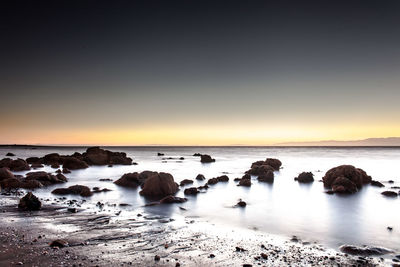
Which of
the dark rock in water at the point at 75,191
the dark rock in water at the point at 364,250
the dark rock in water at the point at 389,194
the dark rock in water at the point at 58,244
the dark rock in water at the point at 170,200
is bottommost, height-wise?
the dark rock in water at the point at 389,194

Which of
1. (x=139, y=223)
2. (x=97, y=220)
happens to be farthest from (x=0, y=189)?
(x=139, y=223)

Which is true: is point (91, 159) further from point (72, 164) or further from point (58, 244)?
point (58, 244)

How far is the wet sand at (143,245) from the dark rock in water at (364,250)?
45 centimetres

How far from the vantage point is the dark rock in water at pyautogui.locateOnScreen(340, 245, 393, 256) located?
30.5 ft

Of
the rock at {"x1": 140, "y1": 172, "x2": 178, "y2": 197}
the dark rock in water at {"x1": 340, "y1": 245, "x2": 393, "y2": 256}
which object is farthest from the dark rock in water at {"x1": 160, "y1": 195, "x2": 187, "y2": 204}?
the dark rock in water at {"x1": 340, "y1": 245, "x2": 393, "y2": 256}

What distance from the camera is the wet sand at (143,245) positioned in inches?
310

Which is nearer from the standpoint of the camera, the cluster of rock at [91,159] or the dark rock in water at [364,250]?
the dark rock in water at [364,250]

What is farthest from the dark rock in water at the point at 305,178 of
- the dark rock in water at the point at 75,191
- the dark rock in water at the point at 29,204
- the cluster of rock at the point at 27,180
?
the dark rock in water at the point at 29,204

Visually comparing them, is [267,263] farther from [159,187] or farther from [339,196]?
[339,196]

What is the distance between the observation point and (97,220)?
12148 mm

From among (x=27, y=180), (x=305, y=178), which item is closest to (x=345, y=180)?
(x=305, y=178)

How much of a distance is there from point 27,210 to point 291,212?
13.6 m

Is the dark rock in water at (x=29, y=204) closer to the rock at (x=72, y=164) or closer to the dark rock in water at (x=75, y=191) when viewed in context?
the dark rock in water at (x=75, y=191)

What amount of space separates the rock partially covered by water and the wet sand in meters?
15.1
